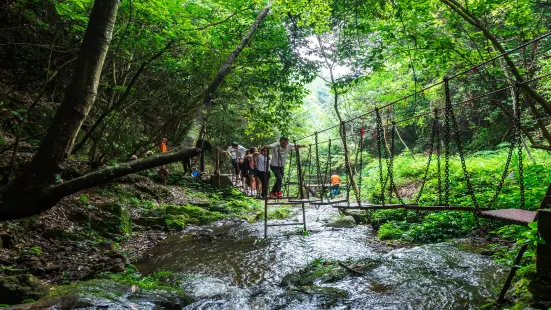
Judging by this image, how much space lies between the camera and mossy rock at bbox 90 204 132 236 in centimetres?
534

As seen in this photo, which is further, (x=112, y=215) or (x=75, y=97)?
(x=112, y=215)

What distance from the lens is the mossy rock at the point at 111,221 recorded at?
17.5ft

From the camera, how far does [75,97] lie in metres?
2.08

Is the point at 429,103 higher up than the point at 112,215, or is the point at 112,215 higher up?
the point at 429,103

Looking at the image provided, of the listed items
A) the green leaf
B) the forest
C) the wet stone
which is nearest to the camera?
the forest

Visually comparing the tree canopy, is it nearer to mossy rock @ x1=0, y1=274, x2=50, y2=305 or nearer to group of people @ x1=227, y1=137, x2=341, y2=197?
mossy rock @ x1=0, y1=274, x2=50, y2=305

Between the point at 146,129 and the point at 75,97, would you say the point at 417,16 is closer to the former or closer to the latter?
the point at 75,97

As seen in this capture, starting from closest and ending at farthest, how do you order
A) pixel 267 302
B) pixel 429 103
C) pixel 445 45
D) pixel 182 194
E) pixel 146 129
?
pixel 267 302 → pixel 445 45 → pixel 182 194 → pixel 146 129 → pixel 429 103

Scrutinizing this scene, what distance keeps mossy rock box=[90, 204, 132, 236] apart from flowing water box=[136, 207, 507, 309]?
0.80 m

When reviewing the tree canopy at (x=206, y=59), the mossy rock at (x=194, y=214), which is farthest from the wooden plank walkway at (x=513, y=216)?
the mossy rock at (x=194, y=214)

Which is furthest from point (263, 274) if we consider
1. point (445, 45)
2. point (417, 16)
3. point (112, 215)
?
point (417, 16)

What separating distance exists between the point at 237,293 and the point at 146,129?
8617mm

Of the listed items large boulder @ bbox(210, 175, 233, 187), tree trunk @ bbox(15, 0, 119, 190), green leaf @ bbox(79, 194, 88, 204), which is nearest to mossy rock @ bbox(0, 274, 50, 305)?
tree trunk @ bbox(15, 0, 119, 190)

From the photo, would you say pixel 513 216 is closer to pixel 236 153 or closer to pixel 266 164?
pixel 266 164
